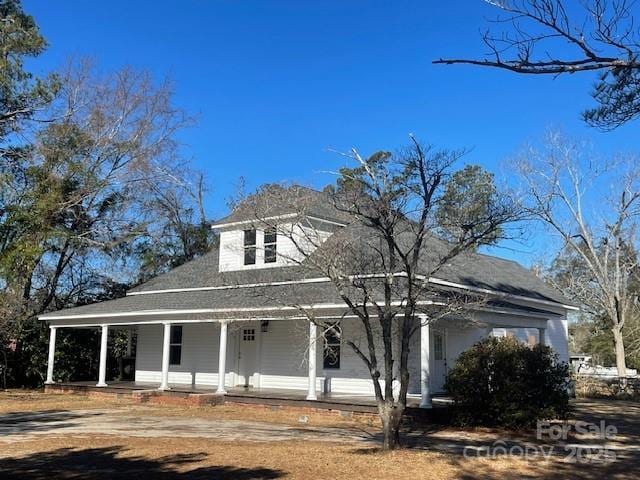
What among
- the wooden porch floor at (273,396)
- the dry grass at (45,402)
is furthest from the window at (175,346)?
the dry grass at (45,402)

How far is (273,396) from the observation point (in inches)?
715

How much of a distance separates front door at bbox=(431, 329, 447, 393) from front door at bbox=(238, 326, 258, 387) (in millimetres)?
5952

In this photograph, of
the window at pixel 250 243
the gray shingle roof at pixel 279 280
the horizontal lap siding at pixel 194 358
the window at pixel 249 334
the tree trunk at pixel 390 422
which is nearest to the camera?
the tree trunk at pixel 390 422

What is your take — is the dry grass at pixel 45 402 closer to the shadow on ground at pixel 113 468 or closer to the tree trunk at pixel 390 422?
the shadow on ground at pixel 113 468

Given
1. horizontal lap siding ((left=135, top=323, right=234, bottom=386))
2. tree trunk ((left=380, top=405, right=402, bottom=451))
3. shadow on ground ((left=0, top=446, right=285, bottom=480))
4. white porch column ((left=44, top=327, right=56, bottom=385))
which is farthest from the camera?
white porch column ((left=44, top=327, right=56, bottom=385))

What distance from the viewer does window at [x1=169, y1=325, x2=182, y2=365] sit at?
2367 centimetres

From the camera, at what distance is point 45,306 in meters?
29.2

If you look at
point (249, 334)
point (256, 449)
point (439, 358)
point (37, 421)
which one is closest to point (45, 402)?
point (37, 421)

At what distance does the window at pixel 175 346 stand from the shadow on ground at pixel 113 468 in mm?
13336

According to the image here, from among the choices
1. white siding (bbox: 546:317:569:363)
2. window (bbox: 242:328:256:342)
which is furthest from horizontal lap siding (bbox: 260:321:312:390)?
white siding (bbox: 546:317:569:363)

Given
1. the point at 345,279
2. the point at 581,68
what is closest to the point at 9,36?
the point at 345,279

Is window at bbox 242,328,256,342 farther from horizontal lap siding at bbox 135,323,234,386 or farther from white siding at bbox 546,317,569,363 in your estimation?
white siding at bbox 546,317,569,363

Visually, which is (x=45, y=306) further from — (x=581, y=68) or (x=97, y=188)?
(x=581, y=68)

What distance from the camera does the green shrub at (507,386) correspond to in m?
14.3
